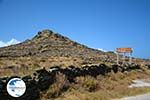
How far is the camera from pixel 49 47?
89812 millimetres

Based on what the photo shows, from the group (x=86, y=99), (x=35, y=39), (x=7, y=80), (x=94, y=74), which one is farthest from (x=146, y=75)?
(x=35, y=39)

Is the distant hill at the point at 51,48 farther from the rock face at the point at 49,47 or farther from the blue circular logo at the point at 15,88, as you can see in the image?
the blue circular logo at the point at 15,88

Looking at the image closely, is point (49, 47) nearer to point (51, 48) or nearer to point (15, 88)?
point (51, 48)

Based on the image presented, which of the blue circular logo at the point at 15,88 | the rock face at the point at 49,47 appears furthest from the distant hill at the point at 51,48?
the blue circular logo at the point at 15,88

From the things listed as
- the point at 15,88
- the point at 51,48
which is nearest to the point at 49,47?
the point at 51,48

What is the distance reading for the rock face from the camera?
276 feet

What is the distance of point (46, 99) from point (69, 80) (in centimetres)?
427

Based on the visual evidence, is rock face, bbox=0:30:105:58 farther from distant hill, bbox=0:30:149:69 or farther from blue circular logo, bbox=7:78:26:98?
blue circular logo, bbox=7:78:26:98

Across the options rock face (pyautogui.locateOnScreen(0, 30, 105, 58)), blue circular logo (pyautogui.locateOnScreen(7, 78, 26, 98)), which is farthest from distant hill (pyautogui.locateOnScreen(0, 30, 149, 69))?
blue circular logo (pyautogui.locateOnScreen(7, 78, 26, 98))

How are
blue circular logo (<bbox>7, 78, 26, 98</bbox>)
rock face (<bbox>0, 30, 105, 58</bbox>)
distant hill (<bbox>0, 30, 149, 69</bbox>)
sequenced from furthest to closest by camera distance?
rock face (<bbox>0, 30, 105, 58</bbox>) < distant hill (<bbox>0, 30, 149, 69</bbox>) < blue circular logo (<bbox>7, 78, 26, 98</bbox>)

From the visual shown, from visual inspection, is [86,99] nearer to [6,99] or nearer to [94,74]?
[6,99]

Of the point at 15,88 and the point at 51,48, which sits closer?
the point at 15,88

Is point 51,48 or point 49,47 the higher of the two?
point 49,47

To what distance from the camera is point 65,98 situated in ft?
62.4
